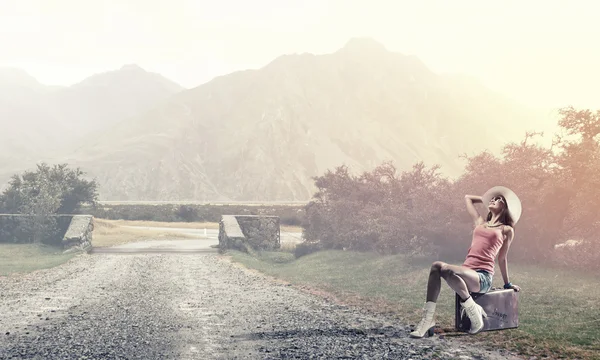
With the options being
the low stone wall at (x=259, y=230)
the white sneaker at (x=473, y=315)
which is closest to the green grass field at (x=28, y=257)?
the low stone wall at (x=259, y=230)

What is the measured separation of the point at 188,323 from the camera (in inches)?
482

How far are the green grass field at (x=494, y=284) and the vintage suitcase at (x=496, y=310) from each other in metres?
2.21

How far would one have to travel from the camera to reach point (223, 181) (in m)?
173

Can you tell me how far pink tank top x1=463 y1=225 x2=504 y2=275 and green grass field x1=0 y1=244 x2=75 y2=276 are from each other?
20152 millimetres

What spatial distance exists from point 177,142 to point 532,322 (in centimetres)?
18190

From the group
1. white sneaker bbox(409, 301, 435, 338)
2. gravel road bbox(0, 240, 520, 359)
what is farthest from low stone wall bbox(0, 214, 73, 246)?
white sneaker bbox(409, 301, 435, 338)

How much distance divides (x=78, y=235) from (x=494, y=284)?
75.3ft

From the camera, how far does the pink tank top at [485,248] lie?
742 cm

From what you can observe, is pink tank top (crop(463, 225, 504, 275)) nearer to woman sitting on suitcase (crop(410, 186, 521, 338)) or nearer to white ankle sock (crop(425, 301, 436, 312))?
woman sitting on suitcase (crop(410, 186, 521, 338))

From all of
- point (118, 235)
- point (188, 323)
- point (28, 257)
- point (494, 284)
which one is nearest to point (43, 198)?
point (28, 257)

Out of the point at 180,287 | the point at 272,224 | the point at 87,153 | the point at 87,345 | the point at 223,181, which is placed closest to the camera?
the point at 87,345

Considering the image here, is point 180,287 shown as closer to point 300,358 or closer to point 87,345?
point 87,345

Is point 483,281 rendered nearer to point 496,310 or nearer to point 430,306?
point 496,310

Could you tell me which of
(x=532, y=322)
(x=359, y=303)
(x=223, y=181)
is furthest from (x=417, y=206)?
(x=223, y=181)
